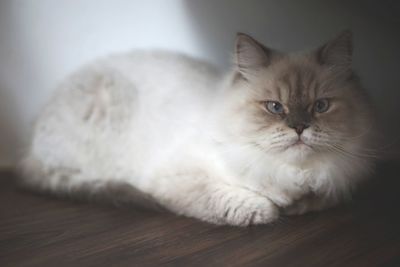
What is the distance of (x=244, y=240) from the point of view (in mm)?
1461

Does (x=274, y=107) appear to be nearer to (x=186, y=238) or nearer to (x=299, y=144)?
(x=299, y=144)

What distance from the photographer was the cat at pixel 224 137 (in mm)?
1555

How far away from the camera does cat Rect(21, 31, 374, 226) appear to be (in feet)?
5.10

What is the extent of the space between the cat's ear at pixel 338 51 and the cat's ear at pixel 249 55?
185 mm

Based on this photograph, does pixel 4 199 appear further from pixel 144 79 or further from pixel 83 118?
pixel 144 79

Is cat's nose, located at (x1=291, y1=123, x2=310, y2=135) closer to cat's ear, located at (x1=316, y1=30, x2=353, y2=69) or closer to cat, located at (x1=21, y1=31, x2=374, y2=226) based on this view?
cat, located at (x1=21, y1=31, x2=374, y2=226)

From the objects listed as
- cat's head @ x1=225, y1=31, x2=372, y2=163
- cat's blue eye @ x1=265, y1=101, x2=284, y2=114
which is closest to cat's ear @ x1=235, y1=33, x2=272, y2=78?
cat's head @ x1=225, y1=31, x2=372, y2=163

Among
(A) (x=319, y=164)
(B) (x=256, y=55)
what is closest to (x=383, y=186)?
(A) (x=319, y=164)

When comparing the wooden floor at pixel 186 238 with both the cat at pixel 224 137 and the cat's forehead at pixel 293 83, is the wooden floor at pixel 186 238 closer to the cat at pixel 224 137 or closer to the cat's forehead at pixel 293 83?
the cat at pixel 224 137

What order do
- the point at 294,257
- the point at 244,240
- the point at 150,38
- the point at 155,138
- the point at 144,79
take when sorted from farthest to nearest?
the point at 150,38, the point at 144,79, the point at 155,138, the point at 244,240, the point at 294,257

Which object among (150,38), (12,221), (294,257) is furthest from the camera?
(150,38)

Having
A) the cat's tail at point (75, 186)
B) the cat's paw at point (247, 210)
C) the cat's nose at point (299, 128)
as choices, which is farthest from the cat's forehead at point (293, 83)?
the cat's tail at point (75, 186)

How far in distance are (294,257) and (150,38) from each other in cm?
150

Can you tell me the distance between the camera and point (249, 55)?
63.5 inches
